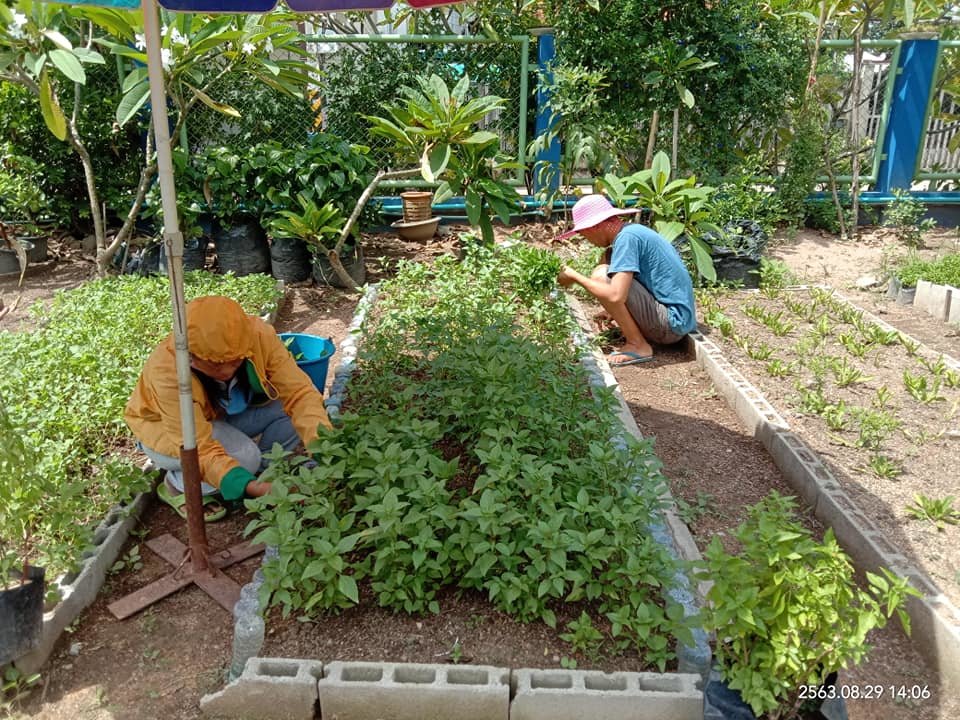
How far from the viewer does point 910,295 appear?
627 cm

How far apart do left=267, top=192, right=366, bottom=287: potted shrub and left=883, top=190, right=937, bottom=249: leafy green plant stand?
552 centimetres

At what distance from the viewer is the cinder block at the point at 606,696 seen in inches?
83.8

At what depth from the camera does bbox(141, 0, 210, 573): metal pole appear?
94.4 inches

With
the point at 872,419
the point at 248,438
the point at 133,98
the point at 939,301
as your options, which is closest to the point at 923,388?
the point at 872,419

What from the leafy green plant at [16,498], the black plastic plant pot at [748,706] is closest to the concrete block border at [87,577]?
the leafy green plant at [16,498]

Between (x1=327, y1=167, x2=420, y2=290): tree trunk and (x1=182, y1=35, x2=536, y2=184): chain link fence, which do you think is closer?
(x1=327, y1=167, x2=420, y2=290): tree trunk

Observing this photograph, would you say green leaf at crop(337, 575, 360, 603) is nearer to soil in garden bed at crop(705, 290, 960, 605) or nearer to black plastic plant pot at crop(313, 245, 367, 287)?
soil in garden bed at crop(705, 290, 960, 605)

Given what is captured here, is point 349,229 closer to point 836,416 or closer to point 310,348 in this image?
point 310,348

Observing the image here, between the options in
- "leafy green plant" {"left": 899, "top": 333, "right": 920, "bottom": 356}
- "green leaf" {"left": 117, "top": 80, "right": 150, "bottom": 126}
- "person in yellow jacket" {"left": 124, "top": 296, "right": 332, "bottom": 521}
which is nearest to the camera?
"person in yellow jacket" {"left": 124, "top": 296, "right": 332, "bottom": 521}

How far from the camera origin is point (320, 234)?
6.17 meters

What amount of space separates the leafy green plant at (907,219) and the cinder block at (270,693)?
25.6 feet

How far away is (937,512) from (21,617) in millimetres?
3369

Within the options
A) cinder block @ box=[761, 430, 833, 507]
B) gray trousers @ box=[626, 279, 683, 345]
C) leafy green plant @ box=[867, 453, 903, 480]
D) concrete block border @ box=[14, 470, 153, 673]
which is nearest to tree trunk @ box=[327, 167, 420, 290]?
gray trousers @ box=[626, 279, 683, 345]

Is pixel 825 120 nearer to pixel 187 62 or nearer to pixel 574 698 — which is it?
pixel 187 62
